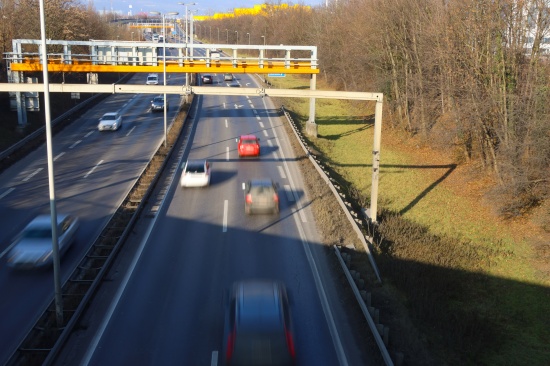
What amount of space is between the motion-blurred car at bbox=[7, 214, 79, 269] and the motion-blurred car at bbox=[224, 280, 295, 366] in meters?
7.13

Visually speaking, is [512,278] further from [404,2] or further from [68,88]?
[404,2]

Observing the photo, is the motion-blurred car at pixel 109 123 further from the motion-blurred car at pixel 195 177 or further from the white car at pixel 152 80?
the white car at pixel 152 80

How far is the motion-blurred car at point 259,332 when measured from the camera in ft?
33.4

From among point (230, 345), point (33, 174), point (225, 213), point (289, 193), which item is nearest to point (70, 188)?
point (33, 174)

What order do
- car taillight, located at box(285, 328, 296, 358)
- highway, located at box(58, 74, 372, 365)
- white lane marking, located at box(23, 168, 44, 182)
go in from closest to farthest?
car taillight, located at box(285, 328, 296, 358)
highway, located at box(58, 74, 372, 365)
white lane marking, located at box(23, 168, 44, 182)

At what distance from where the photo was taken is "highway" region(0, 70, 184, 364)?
1427cm

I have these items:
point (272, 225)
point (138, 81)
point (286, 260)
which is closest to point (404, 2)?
point (272, 225)

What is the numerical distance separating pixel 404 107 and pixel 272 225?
84.7 ft

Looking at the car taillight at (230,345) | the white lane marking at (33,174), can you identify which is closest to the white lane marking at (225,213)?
the car taillight at (230,345)

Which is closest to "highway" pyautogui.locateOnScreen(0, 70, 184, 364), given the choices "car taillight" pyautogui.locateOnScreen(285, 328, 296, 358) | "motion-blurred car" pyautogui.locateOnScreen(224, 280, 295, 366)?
"motion-blurred car" pyautogui.locateOnScreen(224, 280, 295, 366)

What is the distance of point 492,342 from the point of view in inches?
599

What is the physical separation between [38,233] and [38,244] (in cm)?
54

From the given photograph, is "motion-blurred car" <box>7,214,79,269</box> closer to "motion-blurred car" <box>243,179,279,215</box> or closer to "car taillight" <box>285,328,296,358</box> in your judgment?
"motion-blurred car" <box>243,179,279,215</box>

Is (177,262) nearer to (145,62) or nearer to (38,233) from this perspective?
(38,233)
